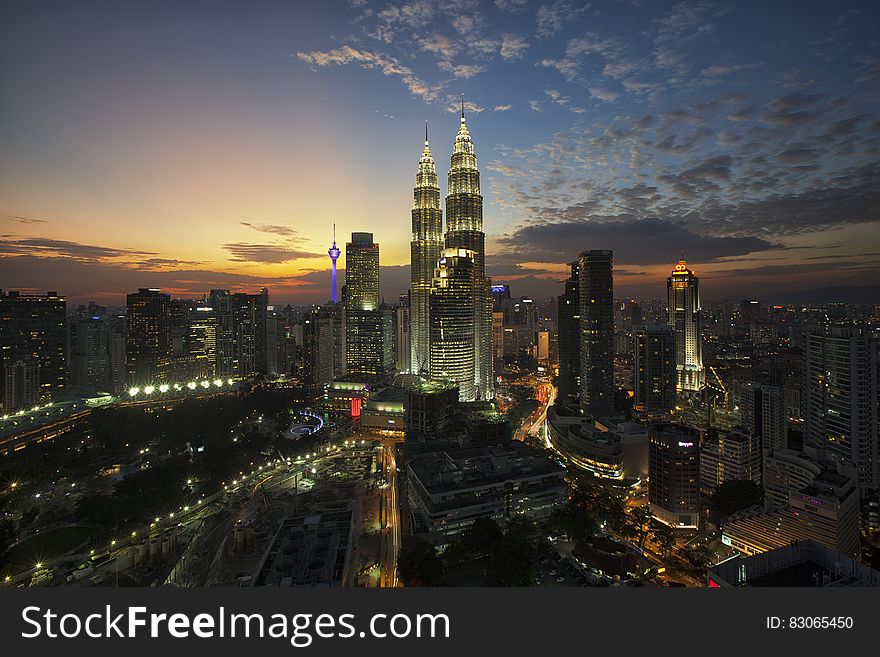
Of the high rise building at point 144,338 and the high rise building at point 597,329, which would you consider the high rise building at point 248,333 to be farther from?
the high rise building at point 597,329

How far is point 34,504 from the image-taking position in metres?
8.12

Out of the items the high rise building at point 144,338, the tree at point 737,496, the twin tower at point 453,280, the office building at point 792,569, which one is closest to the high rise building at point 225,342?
the high rise building at point 144,338

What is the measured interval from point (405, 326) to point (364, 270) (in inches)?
141

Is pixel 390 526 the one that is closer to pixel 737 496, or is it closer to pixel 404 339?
pixel 737 496

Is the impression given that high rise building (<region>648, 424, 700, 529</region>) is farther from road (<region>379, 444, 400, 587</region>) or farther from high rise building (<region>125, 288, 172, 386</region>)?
high rise building (<region>125, 288, 172, 386</region>)

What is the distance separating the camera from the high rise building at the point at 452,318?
52.4ft

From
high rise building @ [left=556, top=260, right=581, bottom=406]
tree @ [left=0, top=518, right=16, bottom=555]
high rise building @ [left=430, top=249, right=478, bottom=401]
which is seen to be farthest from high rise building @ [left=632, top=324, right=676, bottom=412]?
tree @ [left=0, top=518, right=16, bottom=555]

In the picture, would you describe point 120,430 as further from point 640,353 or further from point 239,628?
Answer: point 640,353

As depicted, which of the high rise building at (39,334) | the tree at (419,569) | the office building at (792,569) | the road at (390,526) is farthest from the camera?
the high rise building at (39,334)

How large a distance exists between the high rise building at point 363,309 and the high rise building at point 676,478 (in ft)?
47.1

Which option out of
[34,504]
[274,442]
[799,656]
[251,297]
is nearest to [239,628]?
[799,656]

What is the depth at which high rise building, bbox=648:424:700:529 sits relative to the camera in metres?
7.90

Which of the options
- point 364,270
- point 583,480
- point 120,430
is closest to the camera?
point 583,480

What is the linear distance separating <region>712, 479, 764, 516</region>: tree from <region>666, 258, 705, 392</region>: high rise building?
12411mm
